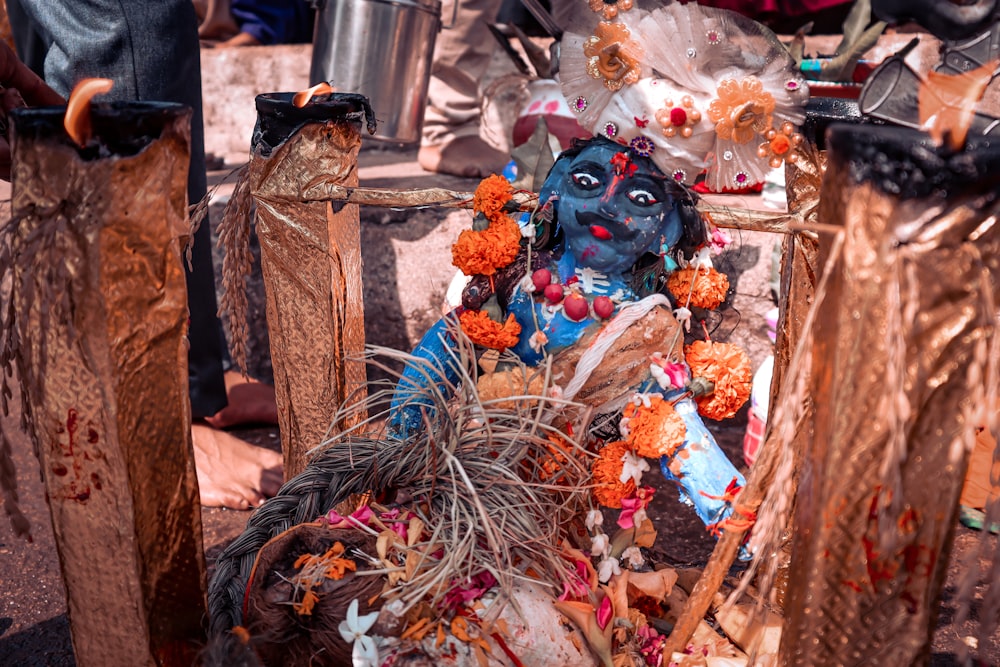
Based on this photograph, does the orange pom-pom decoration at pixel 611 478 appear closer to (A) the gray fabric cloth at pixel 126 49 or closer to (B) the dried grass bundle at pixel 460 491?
(B) the dried grass bundle at pixel 460 491

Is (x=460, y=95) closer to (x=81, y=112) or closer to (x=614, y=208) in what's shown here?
(x=614, y=208)

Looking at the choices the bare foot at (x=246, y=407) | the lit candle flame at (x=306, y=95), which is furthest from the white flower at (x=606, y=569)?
the bare foot at (x=246, y=407)

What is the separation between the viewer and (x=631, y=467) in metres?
1.55

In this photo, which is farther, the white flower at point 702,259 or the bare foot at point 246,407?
the bare foot at point 246,407

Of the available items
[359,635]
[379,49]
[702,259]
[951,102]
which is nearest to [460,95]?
[379,49]

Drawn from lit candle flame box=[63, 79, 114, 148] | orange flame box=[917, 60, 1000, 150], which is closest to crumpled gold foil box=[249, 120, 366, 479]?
lit candle flame box=[63, 79, 114, 148]

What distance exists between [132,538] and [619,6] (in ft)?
3.76

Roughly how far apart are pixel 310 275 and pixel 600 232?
0.54 meters

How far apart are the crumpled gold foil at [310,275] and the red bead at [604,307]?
0.45 meters

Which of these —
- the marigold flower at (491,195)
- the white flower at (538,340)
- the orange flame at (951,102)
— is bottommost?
the white flower at (538,340)

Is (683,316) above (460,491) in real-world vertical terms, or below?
above

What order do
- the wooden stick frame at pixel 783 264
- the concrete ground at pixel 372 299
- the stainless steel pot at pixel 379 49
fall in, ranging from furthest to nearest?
the stainless steel pot at pixel 379 49 → the concrete ground at pixel 372 299 → the wooden stick frame at pixel 783 264

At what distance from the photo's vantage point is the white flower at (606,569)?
1.51 meters

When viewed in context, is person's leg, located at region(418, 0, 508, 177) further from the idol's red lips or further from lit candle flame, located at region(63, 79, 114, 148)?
lit candle flame, located at region(63, 79, 114, 148)
